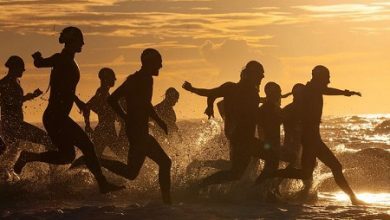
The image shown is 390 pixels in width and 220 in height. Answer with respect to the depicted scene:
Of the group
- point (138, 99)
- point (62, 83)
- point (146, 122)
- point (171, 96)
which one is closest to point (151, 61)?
point (138, 99)

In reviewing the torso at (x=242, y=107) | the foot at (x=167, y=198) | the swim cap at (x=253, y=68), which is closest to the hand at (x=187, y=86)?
the torso at (x=242, y=107)

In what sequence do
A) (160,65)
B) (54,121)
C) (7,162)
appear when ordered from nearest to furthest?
(54,121) → (160,65) → (7,162)

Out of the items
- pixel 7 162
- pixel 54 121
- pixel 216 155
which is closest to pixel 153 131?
pixel 216 155

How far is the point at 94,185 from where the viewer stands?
45.3 feet

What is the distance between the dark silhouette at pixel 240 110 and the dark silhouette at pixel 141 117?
0.93 m

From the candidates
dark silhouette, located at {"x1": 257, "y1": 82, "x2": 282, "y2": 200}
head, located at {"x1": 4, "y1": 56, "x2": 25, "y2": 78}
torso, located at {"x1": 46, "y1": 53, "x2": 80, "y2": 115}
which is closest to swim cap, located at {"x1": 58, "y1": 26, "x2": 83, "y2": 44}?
torso, located at {"x1": 46, "y1": 53, "x2": 80, "y2": 115}

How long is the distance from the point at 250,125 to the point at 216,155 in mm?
4277

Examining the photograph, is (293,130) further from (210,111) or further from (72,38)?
(72,38)

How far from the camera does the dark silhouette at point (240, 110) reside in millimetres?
11234

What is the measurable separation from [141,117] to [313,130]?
295 centimetres

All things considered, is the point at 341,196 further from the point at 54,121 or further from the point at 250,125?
the point at 54,121

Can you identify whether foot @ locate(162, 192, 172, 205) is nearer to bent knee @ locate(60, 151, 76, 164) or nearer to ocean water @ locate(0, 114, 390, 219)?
ocean water @ locate(0, 114, 390, 219)

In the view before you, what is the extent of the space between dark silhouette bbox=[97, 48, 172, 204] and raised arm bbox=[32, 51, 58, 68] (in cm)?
100

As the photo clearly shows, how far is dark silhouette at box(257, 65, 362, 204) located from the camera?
11.6 metres
